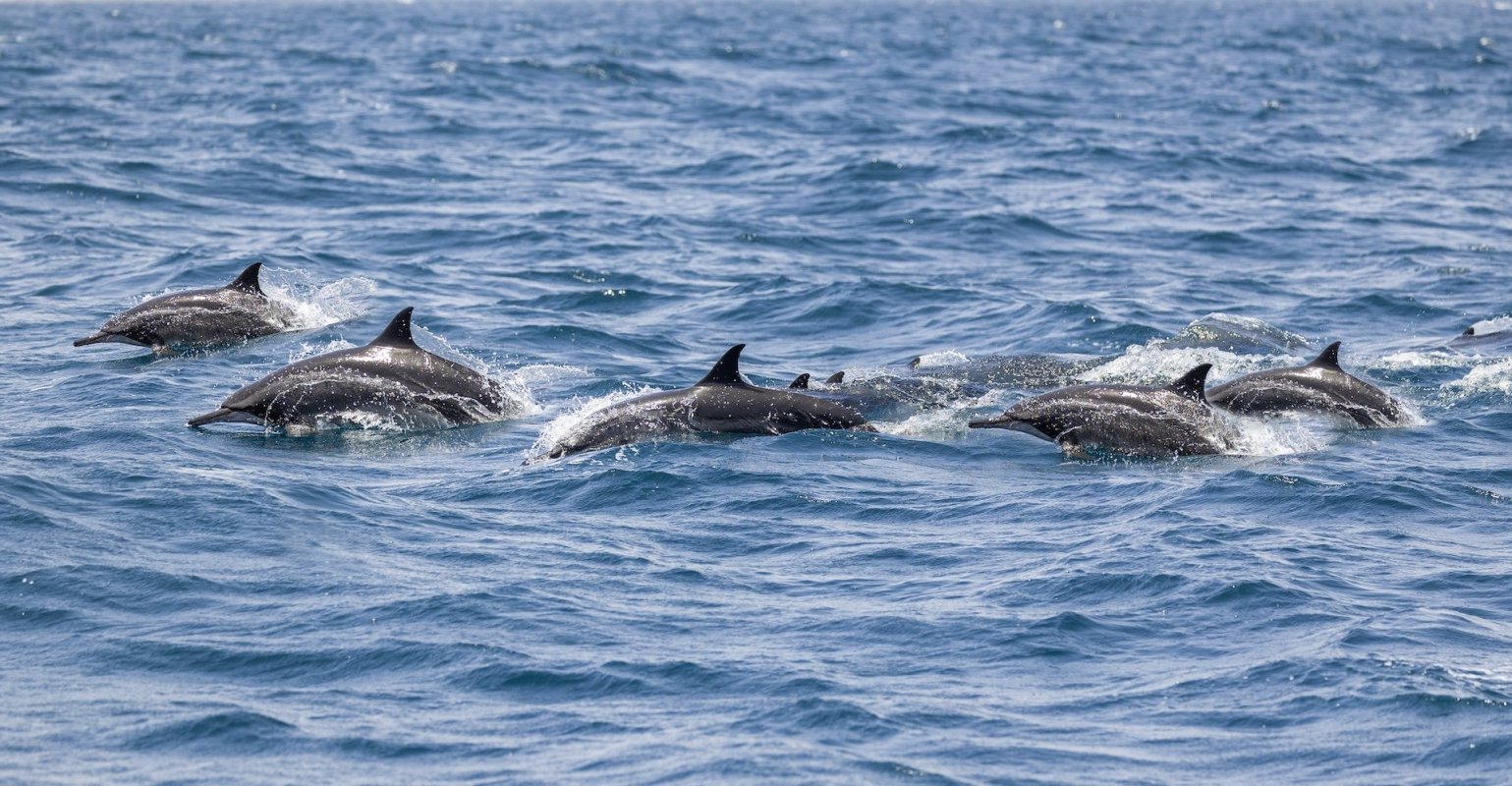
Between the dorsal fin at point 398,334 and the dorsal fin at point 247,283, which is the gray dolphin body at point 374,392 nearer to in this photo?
the dorsal fin at point 398,334

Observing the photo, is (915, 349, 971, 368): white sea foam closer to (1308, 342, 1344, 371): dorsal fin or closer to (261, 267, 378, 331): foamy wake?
(1308, 342, 1344, 371): dorsal fin

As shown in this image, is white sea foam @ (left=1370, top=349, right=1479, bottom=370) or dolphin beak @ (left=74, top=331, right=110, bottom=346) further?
white sea foam @ (left=1370, top=349, right=1479, bottom=370)

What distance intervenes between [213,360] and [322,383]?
3066mm

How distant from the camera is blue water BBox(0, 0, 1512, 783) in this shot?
955 centimetres

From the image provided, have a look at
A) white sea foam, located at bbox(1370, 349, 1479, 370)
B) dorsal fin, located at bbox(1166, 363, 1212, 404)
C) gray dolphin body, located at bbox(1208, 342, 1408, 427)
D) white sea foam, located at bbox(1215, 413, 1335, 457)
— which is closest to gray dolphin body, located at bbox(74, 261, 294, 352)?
dorsal fin, located at bbox(1166, 363, 1212, 404)

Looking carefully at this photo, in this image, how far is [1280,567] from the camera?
1212 centimetres

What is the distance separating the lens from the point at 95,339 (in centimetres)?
1852

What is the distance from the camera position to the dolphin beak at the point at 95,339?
1852cm

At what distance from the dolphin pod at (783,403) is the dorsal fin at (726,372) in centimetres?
1

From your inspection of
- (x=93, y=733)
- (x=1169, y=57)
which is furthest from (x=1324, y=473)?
(x=1169, y=57)

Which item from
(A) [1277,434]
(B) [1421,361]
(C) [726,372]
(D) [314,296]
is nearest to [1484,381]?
(B) [1421,361]

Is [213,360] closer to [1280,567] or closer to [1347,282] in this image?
[1280,567]

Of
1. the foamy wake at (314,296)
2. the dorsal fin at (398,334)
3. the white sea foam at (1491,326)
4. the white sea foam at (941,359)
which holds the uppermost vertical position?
the dorsal fin at (398,334)

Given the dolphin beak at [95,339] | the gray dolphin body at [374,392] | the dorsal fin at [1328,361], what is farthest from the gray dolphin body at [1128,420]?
the dolphin beak at [95,339]
